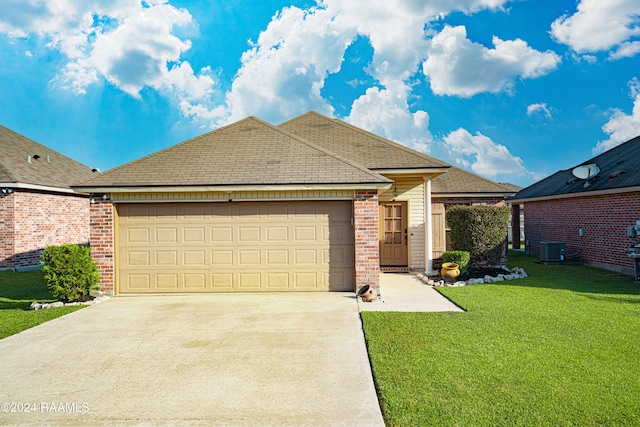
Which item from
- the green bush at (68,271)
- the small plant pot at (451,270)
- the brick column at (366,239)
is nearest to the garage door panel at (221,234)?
the green bush at (68,271)

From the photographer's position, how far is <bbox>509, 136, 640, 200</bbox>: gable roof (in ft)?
41.5

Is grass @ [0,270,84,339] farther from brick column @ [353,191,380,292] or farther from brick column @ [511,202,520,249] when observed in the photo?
brick column @ [511,202,520,249]

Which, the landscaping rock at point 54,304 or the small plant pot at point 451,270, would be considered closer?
the landscaping rock at point 54,304

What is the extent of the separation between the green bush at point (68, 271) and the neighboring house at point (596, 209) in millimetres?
14896

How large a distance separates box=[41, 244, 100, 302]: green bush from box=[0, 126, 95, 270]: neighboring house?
7.41 meters

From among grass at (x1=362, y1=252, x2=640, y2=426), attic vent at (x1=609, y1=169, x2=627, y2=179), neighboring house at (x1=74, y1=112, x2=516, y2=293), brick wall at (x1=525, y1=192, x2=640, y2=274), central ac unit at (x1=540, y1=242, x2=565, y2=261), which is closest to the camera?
grass at (x1=362, y1=252, x2=640, y2=426)

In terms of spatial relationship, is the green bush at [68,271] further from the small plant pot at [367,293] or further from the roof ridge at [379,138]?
the roof ridge at [379,138]

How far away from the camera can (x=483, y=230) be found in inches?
465

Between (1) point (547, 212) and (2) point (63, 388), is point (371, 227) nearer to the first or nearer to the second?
(2) point (63, 388)

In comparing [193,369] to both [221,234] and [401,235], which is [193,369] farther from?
[401,235]

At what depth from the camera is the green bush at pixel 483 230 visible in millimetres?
11789

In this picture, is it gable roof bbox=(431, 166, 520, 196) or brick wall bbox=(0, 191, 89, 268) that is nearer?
gable roof bbox=(431, 166, 520, 196)

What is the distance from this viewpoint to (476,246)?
11867mm

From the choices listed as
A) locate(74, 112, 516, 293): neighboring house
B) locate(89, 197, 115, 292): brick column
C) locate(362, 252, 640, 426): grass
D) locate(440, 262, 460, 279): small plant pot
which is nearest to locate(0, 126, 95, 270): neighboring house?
locate(89, 197, 115, 292): brick column
